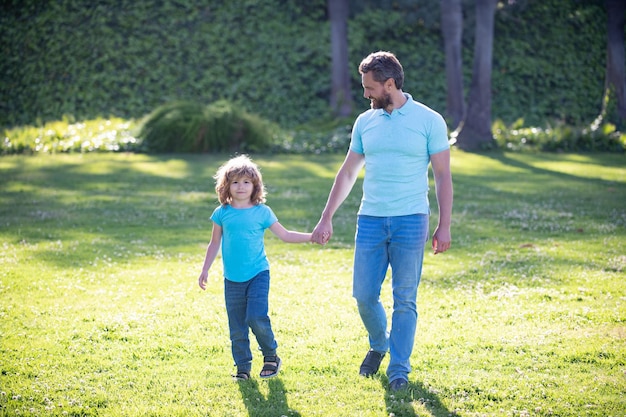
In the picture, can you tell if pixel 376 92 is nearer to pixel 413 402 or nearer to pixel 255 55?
pixel 413 402

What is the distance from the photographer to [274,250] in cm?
912

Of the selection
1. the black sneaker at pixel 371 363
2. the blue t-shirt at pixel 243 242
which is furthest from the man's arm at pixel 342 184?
the black sneaker at pixel 371 363

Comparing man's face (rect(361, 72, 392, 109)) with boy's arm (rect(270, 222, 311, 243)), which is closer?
man's face (rect(361, 72, 392, 109))

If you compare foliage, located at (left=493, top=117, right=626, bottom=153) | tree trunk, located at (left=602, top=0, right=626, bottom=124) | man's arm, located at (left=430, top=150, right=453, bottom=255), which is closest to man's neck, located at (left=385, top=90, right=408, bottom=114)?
Answer: man's arm, located at (left=430, top=150, right=453, bottom=255)

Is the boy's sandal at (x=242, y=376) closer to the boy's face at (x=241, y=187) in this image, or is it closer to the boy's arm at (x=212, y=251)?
the boy's arm at (x=212, y=251)

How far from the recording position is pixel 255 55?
23109mm

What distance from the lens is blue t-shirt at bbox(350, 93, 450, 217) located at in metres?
4.74

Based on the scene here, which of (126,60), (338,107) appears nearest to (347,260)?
(338,107)

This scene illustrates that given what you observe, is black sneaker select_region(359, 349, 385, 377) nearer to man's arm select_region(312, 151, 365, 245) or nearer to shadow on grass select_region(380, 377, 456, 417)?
shadow on grass select_region(380, 377, 456, 417)

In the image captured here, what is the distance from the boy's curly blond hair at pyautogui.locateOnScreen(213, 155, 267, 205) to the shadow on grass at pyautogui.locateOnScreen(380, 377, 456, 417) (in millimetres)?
1513

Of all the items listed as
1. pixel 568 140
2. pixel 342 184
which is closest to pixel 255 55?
pixel 568 140

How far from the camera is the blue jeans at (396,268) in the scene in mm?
4746

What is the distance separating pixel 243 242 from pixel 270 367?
85 centimetres

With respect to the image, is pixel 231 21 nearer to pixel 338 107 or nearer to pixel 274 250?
pixel 338 107
